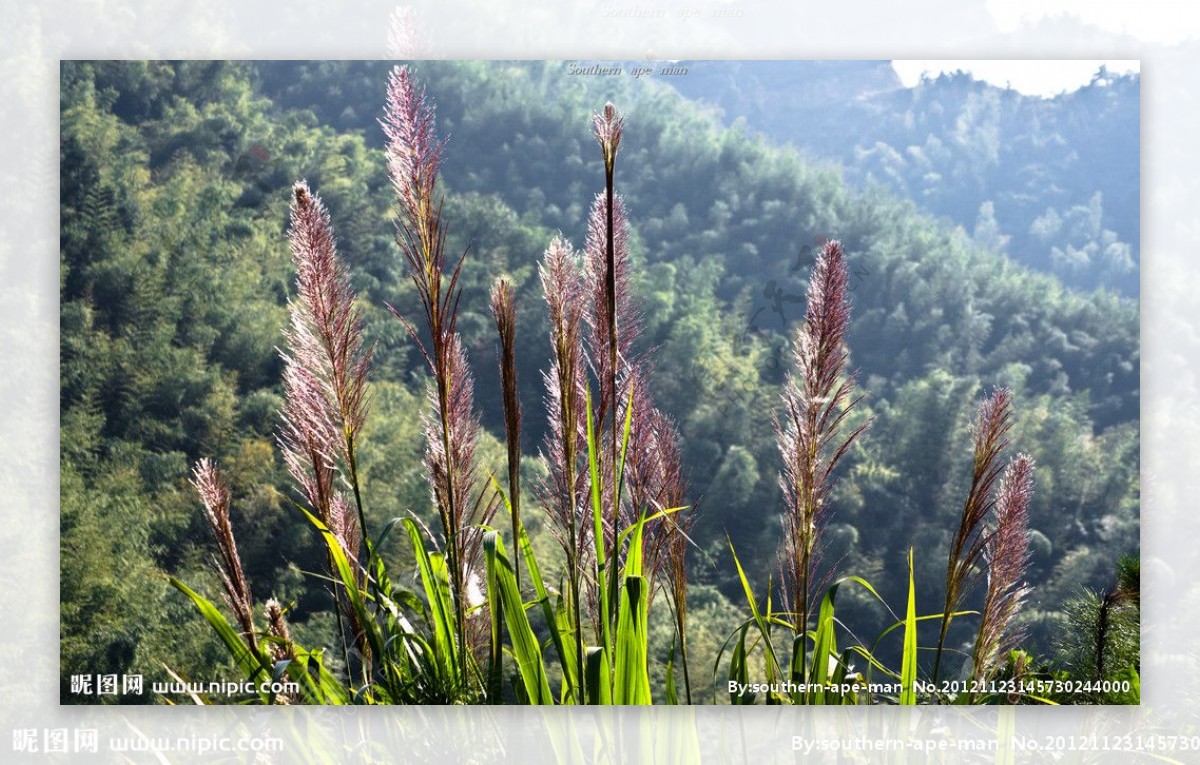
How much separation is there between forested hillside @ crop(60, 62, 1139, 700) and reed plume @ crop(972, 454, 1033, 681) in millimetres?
214

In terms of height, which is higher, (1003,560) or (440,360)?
(440,360)

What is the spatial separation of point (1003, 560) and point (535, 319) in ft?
4.21

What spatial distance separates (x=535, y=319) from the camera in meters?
2.90

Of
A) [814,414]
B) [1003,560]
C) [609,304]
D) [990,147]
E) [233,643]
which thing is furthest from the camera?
[990,147]

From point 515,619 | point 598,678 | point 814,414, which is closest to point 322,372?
point 515,619

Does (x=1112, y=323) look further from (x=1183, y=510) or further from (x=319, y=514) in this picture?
(x=319, y=514)

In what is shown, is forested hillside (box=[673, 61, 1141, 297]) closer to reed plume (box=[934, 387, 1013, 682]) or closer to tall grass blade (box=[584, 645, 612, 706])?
reed plume (box=[934, 387, 1013, 682])

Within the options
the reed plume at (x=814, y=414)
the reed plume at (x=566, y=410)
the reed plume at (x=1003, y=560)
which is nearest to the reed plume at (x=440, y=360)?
the reed plume at (x=566, y=410)

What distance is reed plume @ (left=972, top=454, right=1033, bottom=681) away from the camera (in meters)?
2.54

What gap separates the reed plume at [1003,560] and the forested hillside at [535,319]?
0.70ft

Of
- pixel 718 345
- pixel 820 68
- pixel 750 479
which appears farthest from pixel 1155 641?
pixel 820 68

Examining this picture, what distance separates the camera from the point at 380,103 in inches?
116

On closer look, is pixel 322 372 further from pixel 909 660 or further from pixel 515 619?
pixel 909 660

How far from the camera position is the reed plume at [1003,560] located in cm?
254
